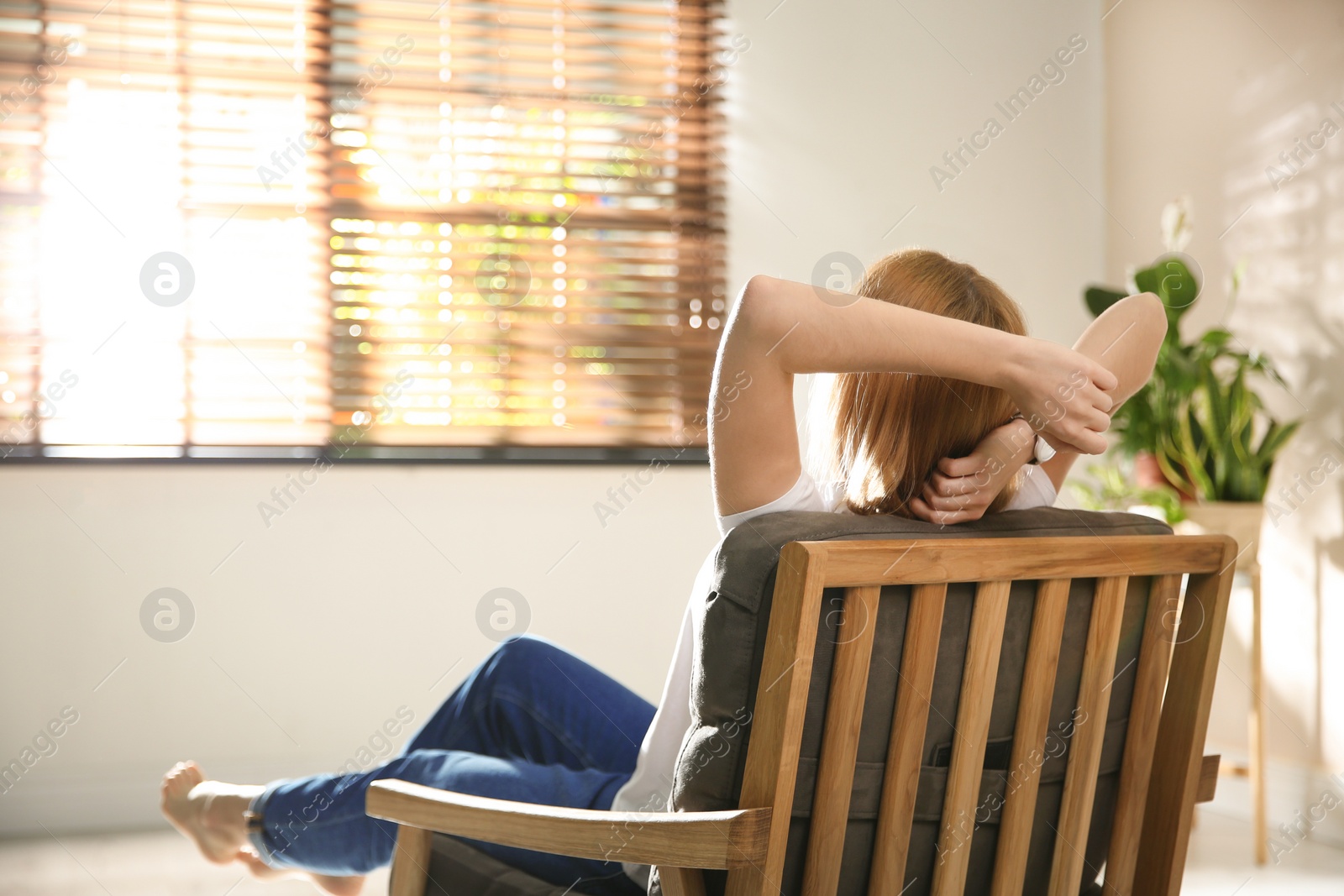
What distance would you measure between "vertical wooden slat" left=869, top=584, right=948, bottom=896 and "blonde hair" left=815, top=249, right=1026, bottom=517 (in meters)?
0.14

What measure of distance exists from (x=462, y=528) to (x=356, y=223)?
85cm

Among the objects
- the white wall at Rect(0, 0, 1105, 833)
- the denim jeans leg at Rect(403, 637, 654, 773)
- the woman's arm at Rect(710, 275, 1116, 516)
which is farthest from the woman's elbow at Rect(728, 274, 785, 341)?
the white wall at Rect(0, 0, 1105, 833)

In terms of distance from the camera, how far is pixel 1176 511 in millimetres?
2379

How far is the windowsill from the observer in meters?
2.53

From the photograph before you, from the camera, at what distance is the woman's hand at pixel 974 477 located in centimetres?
98

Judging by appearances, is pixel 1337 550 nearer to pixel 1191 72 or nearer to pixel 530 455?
pixel 1191 72

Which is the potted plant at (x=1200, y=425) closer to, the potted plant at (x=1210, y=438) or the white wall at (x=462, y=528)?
the potted plant at (x=1210, y=438)

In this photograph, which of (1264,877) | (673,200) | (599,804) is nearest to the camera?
(599,804)

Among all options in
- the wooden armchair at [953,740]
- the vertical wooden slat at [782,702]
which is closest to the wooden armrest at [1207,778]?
the wooden armchair at [953,740]

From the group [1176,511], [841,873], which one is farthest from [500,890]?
[1176,511]

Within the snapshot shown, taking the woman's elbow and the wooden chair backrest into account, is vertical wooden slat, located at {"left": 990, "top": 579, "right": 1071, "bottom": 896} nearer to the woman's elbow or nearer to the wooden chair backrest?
the wooden chair backrest

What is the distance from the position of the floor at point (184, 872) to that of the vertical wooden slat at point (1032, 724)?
1.44 m

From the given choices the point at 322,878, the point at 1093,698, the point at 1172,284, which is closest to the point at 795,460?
the point at 1093,698

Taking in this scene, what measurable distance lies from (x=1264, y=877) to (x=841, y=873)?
1.77 m
